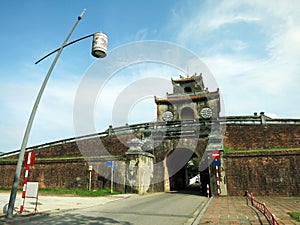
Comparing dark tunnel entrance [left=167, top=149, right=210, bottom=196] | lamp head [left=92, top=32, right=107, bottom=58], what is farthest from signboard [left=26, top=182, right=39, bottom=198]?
dark tunnel entrance [left=167, top=149, right=210, bottom=196]

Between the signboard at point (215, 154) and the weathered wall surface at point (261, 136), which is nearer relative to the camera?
the signboard at point (215, 154)

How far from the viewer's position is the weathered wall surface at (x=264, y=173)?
42.5 feet

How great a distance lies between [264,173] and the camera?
13.5 m

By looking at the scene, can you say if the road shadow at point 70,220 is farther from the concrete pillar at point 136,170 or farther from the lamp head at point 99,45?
the concrete pillar at point 136,170

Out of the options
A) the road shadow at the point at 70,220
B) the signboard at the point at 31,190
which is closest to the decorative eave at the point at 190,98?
the signboard at the point at 31,190

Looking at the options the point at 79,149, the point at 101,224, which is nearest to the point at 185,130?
the point at 79,149

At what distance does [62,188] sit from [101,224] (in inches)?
497

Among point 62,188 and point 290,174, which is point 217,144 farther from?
point 62,188

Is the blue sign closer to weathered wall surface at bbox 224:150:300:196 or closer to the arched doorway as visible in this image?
weathered wall surface at bbox 224:150:300:196

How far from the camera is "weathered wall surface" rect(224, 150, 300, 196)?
1297 cm

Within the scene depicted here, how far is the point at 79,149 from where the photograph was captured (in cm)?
2392

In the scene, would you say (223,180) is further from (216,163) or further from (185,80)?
(185,80)

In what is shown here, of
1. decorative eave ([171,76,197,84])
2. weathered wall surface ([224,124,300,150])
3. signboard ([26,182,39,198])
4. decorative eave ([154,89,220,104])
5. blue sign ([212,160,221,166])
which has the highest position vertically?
decorative eave ([171,76,197,84])

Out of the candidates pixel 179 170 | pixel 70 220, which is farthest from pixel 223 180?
pixel 70 220
